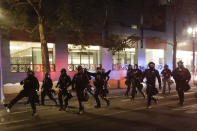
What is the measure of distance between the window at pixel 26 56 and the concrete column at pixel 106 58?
188 inches

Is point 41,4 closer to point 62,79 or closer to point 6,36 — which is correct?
point 6,36

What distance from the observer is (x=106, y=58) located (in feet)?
62.6

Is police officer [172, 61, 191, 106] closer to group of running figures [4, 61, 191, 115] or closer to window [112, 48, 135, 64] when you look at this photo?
group of running figures [4, 61, 191, 115]

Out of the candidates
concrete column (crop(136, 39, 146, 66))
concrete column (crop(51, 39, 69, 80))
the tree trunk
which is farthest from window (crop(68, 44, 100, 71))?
the tree trunk

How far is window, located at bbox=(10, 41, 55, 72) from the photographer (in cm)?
1473

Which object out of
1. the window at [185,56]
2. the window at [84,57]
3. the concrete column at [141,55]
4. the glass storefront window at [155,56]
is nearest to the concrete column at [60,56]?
the window at [84,57]

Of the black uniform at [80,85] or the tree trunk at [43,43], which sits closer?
the black uniform at [80,85]

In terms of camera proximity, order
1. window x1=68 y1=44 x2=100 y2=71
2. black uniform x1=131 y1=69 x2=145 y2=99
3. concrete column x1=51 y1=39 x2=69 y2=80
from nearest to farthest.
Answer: black uniform x1=131 y1=69 x2=145 y2=99
concrete column x1=51 y1=39 x2=69 y2=80
window x1=68 y1=44 x2=100 y2=71

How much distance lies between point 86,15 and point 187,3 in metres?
13.9

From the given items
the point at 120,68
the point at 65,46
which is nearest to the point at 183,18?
the point at 120,68

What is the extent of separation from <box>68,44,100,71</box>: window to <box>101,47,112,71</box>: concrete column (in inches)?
21.3

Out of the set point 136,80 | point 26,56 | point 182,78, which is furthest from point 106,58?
point 182,78

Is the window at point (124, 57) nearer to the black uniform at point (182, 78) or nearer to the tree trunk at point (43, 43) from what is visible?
the tree trunk at point (43, 43)

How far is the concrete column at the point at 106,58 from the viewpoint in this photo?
18906 mm
